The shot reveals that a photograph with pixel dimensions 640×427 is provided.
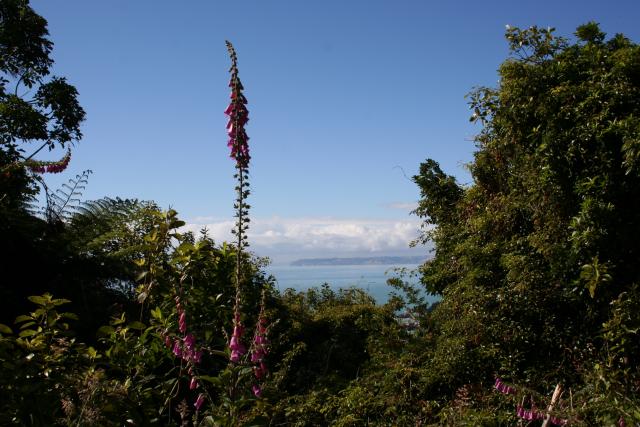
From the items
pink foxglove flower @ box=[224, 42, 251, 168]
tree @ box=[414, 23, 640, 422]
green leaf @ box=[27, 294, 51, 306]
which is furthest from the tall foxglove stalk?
tree @ box=[414, 23, 640, 422]

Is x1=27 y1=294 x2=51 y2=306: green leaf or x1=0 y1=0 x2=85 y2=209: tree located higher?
x1=0 y1=0 x2=85 y2=209: tree

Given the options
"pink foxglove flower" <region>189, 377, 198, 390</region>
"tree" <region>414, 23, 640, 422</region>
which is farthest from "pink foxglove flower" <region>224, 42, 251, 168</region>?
"tree" <region>414, 23, 640, 422</region>

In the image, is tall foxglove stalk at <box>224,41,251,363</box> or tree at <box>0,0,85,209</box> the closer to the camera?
tall foxglove stalk at <box>224,41,251,363</box>

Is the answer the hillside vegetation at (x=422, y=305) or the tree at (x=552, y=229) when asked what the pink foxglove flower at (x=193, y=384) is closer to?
the hillside vegetation at (x=422, y=305)

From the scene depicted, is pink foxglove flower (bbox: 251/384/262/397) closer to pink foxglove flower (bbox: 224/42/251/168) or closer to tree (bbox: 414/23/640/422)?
pink foxglove flower (bbox: 224/42/251/168)

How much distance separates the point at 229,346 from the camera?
3.04 metres

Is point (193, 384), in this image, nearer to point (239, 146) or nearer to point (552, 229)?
point (239, 146)

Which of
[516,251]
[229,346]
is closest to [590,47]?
[516,251]

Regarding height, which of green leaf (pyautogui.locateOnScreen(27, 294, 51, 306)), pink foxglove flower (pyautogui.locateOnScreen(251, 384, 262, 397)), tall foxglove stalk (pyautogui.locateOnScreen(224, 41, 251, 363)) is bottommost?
pink foxglove flower (pyautogui.locateOnScreen(251, 384, 262, 397))

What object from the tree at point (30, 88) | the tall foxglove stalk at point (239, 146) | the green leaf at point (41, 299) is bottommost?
the green leaf at point (41, 299)

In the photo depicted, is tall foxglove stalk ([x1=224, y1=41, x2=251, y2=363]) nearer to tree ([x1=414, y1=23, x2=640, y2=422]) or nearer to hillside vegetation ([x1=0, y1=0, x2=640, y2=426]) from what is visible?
hillside vegetation ([x1=0, y1=0, x2=640, y2=426])

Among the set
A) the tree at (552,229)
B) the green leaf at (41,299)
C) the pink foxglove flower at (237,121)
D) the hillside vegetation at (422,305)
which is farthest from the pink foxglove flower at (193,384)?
the tree at (552,229)

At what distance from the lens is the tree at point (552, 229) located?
13.8 feet

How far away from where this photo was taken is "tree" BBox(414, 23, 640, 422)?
4.20 m
